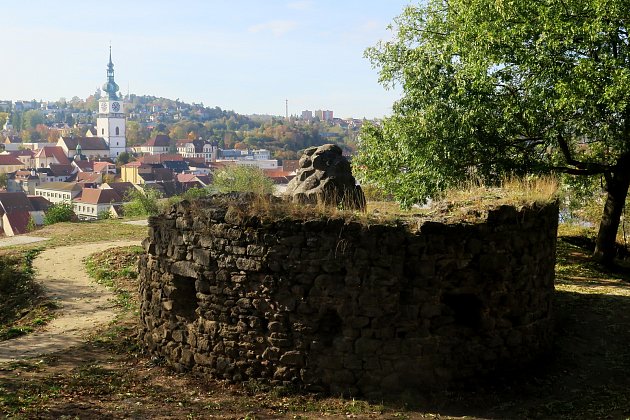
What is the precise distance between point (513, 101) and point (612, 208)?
4.76 meters

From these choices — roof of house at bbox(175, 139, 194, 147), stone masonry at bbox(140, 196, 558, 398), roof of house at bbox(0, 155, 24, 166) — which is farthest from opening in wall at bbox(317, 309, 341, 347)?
roof of house at bbox(175, 139, 194, 147)

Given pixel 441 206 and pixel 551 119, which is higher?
pixel 551 119

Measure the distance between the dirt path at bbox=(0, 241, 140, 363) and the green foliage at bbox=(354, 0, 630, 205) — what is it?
816 centimetres

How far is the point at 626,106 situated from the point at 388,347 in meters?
9.68

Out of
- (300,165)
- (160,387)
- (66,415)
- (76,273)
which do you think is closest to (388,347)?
(160,387)

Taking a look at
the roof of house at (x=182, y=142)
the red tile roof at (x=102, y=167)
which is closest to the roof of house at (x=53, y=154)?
the red tile roof at (x=102, y=167)

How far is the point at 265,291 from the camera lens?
1012 centimetres

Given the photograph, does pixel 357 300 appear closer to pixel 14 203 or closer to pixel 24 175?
pixel 14 203

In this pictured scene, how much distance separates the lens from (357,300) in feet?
32.4

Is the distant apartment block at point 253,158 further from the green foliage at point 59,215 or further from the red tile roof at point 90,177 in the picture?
the green foliage at point 59,215

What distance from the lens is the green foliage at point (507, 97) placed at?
1575 centimetres

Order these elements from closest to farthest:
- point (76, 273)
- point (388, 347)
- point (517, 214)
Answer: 1. point (388, 347)
2. point (517, 214)
3. point (76, 273)

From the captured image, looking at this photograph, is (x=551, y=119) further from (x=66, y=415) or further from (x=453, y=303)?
(x=66, y=415)

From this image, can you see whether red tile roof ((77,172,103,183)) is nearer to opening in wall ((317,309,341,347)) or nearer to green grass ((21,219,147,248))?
green grass ((21,219,147,248))
